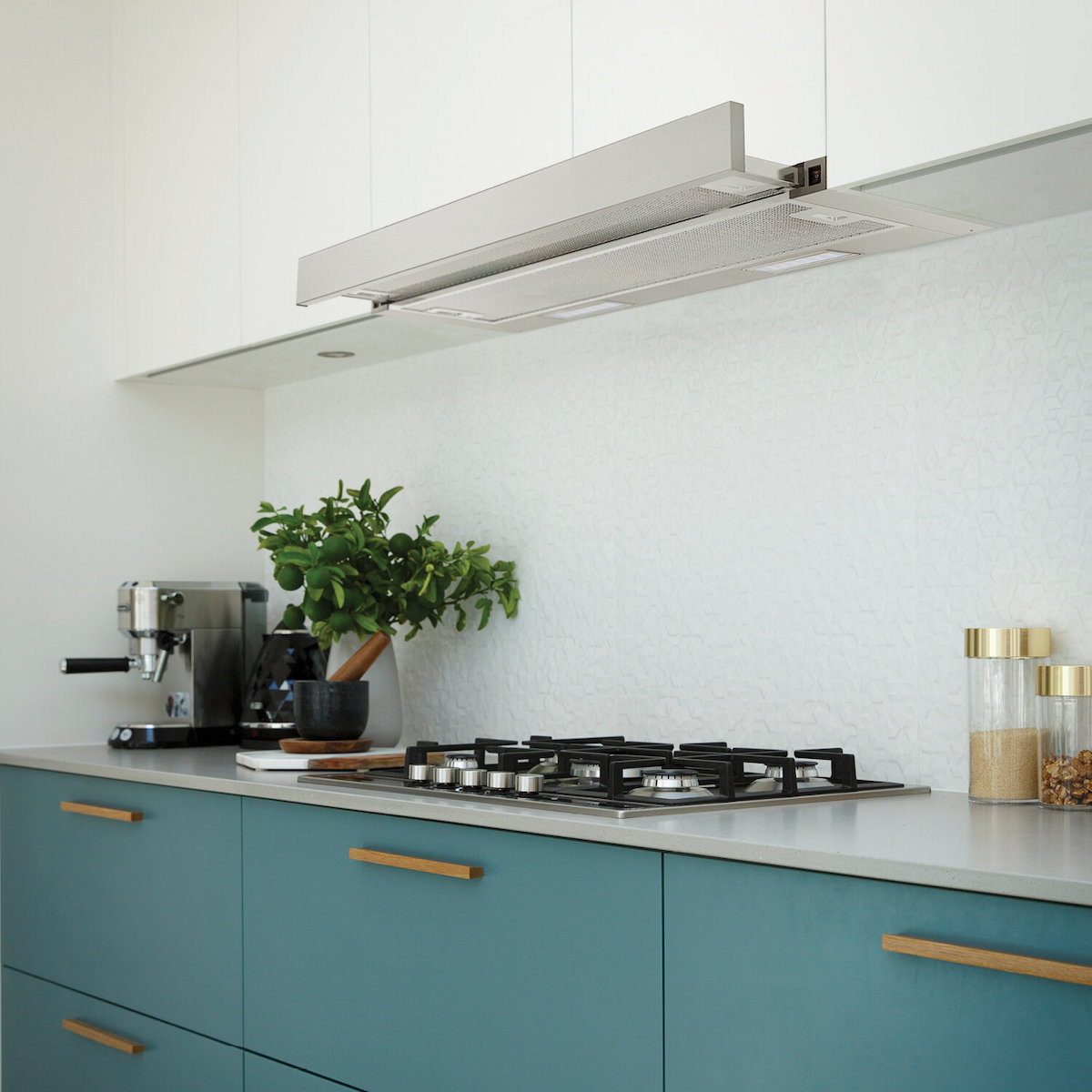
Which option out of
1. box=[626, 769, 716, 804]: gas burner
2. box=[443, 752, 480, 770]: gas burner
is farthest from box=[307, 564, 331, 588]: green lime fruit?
box=[626, 769, 716, 804]: gas burner

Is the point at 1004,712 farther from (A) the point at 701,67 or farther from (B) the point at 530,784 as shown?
(A) the point at 701,67

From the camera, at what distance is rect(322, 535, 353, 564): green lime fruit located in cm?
240

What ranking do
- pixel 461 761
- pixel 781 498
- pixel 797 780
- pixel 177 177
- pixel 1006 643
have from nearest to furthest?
1. pixel 1006 643
2. pixel 797 780
3. pixel 461 761
4. pixel 781 498
5. pixel 177 177

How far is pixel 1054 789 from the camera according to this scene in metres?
1.57

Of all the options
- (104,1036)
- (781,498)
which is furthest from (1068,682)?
(104,1036)

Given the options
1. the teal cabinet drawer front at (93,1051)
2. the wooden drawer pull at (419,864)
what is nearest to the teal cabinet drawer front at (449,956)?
the wooden drawer pull at (419,864)

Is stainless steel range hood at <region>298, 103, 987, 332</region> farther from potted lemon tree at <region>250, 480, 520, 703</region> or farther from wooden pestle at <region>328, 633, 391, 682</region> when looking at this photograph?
wooden pestle at <region>328, 633, 391, 682</region>

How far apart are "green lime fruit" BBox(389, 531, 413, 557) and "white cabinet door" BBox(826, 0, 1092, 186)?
1.17 m

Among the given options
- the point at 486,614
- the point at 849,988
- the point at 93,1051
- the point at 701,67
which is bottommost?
the point at 93,1051

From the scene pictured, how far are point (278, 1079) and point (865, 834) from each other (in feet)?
3.31

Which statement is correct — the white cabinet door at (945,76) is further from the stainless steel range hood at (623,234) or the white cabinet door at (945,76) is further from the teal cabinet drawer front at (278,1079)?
the teal cabinet drawer front at (278,1079)

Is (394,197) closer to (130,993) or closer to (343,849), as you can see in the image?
(343,849)

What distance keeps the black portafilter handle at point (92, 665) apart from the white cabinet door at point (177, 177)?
0.60 metres

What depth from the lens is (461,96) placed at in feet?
6.76
